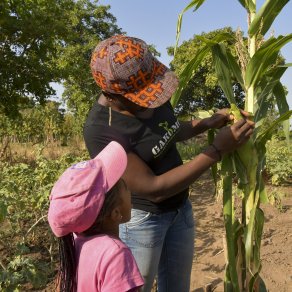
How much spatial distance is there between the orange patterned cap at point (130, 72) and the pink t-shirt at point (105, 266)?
1.67 feet

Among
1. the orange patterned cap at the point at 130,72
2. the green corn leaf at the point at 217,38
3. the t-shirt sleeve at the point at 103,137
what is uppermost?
the green corn leaf at the point at 217,38

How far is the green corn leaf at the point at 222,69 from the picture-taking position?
69.9 inches

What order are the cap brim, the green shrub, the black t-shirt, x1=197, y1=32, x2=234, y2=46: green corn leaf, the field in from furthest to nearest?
the green shrub < the field < x1=197, y1=32, x2=234, y2=46: green corn leaf < the black t-shirt < the cap brim

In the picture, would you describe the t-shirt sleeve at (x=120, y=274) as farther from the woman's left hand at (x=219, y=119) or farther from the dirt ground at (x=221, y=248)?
the dirt ground at (x=221, y=248)

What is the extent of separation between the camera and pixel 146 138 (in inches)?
59.1

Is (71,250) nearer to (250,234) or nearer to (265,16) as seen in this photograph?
(250,234)

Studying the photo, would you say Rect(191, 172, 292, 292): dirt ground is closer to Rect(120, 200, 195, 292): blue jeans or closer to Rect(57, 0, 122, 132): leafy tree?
Rect(120, 200, 195, 292): blue jeans

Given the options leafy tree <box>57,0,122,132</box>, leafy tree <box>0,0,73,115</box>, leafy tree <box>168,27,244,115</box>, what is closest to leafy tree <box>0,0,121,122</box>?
leafy tree <box>0,0,73,115</box>

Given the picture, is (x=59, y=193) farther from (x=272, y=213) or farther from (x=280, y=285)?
(x=272, y=213)

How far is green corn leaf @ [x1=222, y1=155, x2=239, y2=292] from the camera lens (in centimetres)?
176

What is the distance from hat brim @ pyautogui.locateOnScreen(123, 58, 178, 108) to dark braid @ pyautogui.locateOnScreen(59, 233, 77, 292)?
521 mm

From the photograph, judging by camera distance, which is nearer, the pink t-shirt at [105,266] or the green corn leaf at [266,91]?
the pink t-shirt at [105,266]

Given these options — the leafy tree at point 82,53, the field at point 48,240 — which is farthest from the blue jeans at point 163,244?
the leafy tree at point 82,53

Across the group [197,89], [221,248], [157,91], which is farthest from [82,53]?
[157,91]
